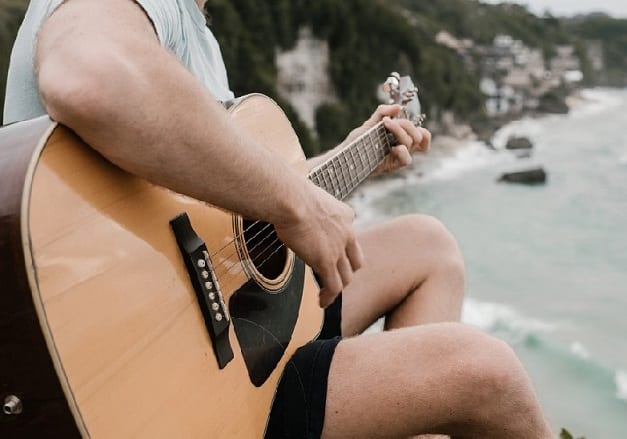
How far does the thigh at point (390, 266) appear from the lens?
203 cm

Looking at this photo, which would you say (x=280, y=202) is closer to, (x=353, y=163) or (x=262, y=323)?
(x=262, y=323)

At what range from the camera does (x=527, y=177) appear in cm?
2917

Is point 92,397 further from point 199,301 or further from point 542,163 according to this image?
point 542,163

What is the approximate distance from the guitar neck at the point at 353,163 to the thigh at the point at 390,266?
0.66 feet

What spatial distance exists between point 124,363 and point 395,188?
26448 mm

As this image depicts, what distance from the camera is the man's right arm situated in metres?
1.02

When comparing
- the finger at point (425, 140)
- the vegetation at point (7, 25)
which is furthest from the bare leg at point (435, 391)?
the vegetation at point (7, 25)

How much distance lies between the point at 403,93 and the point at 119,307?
1805 millimetres

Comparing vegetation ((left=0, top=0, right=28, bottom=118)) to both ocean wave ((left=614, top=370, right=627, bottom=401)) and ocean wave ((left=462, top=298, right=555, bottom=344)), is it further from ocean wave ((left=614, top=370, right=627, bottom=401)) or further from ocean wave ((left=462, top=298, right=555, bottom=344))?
ocean wave ((left=614, top=370, right=627, bottom=401))

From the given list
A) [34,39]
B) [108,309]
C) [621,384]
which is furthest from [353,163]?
[621,384]

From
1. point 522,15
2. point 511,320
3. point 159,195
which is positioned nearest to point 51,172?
point 159,195

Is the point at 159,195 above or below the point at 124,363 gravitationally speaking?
above

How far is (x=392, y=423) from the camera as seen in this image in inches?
56.4

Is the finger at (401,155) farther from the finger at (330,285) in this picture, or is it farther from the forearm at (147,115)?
the forearm at (147,115)
